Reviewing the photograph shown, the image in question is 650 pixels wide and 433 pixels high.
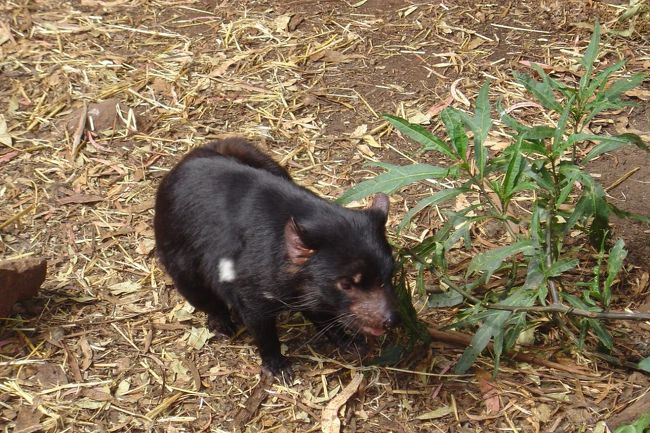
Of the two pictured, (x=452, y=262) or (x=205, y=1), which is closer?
(x=452, y=262)

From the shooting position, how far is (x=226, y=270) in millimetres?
4047

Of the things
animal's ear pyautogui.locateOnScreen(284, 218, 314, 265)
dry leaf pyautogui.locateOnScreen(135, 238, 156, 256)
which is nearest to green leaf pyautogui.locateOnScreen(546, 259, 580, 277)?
animal's ear pyautogui.locateOnScreen(284, 218, 314, 265)

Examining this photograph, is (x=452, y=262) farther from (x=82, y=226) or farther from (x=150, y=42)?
(x=150, y=42)

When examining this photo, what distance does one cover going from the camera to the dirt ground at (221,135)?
4.03 m

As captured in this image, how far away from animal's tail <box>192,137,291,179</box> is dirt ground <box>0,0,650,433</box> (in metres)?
0.61

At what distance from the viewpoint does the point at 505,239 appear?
4.86 metres

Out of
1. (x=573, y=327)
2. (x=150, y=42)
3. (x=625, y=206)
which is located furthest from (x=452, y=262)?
(x=150, y=42)

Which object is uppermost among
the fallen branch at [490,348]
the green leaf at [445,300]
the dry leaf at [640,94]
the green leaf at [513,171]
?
the green leaf at [513,171]

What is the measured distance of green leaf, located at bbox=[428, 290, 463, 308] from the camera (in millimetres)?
4162

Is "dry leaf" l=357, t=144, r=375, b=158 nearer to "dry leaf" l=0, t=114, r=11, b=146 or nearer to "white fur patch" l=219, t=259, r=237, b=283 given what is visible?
"white fur patch" l=219, t=259, r=237, b=283

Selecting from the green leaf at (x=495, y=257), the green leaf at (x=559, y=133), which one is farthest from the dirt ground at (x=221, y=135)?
the green leaf at (x=559, y=133)

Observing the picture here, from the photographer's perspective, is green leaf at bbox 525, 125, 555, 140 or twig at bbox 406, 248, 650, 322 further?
green leaf at bbox 525, 125, 555, 140

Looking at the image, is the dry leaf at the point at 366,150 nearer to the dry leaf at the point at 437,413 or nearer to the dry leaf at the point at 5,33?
the dry leaf at the point at 437,413

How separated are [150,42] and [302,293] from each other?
3.34 m
